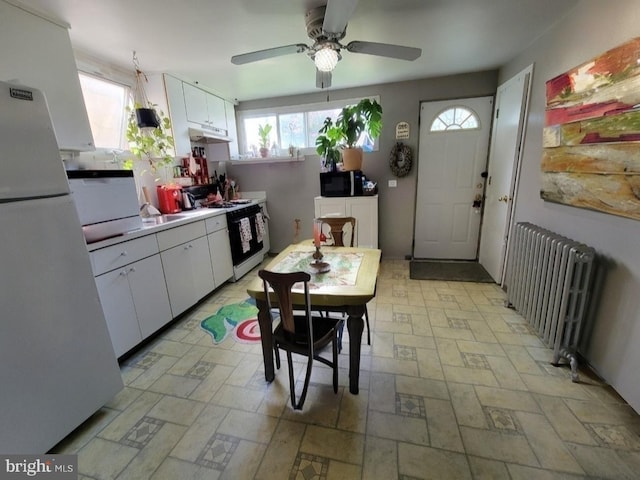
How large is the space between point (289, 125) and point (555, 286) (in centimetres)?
370

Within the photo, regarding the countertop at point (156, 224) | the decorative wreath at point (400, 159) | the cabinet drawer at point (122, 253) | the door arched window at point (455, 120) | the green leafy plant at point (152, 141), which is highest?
the door arched window at point (455, 120)

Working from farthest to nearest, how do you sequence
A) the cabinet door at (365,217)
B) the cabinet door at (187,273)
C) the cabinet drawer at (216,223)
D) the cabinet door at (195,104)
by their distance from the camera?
the cabinet door at (365,217)
the cabinet door at (195,104)
the cabinet drawer at (216,223)
the cabinet door at (187,273)

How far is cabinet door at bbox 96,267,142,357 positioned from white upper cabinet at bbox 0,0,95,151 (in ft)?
3.45

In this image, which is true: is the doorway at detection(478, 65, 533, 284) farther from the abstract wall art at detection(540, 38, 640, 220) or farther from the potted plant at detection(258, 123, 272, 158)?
the potted plant at detection(258, 123, 272, 158)

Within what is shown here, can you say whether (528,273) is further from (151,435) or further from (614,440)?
(151,435)

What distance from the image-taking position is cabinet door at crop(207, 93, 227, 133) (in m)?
3.49

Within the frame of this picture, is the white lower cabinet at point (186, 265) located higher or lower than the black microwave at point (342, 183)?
lower

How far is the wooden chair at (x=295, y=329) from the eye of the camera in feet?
4.41

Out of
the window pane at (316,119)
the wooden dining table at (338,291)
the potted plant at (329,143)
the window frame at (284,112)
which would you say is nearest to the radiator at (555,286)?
the wooden dining table at (338,291)

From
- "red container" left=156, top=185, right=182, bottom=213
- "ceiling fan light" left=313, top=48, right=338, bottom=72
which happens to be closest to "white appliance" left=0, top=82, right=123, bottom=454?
"ceiling fan light" left=313, top=48, right=338, bottom=72

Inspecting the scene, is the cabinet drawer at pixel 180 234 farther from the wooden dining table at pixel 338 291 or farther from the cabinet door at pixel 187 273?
the wooden dining table at pixel 338 291

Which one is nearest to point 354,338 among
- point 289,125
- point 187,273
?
point 187,273

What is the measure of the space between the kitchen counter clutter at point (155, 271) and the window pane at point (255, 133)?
57.4 inches

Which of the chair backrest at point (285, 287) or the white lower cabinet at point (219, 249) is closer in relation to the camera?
the chair backrest at point (285, 287)
